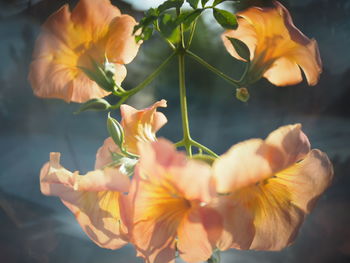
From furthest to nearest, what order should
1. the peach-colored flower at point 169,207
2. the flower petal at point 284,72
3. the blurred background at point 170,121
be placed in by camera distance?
the blurred background at point 170,121 < the flower petal at point 284,72 < the peach-colored flower at point 169,207

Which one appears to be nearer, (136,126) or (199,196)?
(199,196)

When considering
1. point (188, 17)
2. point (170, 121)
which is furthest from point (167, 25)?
point (170, 121)

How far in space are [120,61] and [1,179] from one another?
403 mm

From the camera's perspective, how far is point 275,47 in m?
0.24

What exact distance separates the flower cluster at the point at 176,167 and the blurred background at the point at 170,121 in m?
0.21

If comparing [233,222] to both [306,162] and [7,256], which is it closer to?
[306,162]

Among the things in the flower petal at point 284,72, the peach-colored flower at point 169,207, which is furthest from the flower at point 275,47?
the peach-colored flower at point 169,207

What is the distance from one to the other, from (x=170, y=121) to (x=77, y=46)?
276mm

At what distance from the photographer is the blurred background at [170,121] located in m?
0.49

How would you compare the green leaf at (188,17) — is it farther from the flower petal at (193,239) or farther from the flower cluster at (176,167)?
the flower petal at (193,239)

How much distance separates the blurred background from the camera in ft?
1.60

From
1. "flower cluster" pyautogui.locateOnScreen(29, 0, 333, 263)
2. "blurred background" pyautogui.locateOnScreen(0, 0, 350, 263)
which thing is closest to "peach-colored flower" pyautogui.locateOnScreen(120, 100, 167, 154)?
"flower cluster" pyautogui.locateOnScreen(29, 0, 333, 263)

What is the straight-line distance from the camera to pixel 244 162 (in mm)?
150

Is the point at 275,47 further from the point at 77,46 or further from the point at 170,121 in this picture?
the point at 170,121
